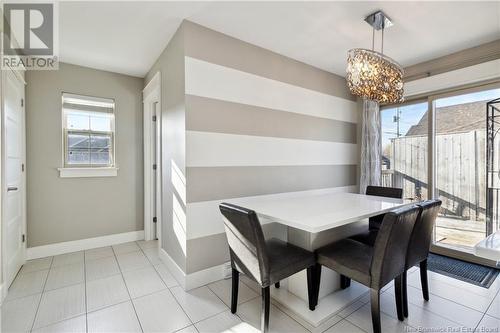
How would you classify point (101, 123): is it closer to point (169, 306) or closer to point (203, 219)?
point (203, 219)

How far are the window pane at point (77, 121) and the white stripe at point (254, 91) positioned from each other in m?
1.96

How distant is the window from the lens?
3.18 meters

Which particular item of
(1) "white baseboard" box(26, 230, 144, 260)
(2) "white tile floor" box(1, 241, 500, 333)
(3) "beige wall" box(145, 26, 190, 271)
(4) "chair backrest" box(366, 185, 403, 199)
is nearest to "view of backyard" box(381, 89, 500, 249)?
(4) "chair backrest" box(366, 185, 403, 199)

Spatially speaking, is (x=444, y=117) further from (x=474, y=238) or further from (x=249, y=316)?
(x=249, y=316)

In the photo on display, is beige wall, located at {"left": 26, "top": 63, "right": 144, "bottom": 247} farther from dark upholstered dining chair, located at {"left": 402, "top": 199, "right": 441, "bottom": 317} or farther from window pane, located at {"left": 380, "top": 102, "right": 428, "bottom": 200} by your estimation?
window pane, located at {"left": 380, "top": 102, "right": 428, "bottom": 200}

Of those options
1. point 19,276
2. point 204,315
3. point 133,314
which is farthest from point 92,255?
point 204,315

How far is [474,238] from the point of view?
116 inches

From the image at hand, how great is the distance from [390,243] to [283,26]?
84.6 inches

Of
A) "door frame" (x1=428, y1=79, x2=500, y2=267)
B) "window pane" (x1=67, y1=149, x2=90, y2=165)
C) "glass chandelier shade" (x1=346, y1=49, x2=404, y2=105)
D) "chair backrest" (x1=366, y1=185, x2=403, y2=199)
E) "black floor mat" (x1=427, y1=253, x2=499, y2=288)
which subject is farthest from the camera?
"window pane" (x1=67, y1=149, x2=90, y2=165)

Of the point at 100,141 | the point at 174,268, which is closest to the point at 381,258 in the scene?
the point at 174,268

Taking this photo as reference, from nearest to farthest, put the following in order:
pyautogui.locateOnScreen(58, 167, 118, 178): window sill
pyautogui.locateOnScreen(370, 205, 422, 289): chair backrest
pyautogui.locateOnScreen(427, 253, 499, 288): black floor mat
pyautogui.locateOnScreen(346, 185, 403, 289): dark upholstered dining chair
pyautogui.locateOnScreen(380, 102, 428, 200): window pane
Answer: pyautogui.locateOnScreen(370, 205, 422, 289): chair backrest < pyautogui.locateOnScreen(346, 185, 403, 289): dark upholstered dining chair < pyautogui.locateOnScreen(427, 253, 499, 288): black floor mat < pyautogui.locateOnScreen(58, 167, 118, 178): window sill < pyautogui.locateOnScreen(380, 102, 428, 200): window pane

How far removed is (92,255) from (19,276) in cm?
68

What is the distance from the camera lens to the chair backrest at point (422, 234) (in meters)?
1.78

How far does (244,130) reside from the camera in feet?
8.68
